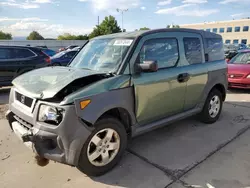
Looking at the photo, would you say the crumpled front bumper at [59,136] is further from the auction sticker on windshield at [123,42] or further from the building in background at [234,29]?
the building in background at [234,29]

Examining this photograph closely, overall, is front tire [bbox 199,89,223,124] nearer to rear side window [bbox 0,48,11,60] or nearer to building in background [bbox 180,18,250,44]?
rear side window [bbox 0,48,11,60]

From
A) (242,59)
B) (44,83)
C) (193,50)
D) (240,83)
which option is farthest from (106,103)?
(242,59)

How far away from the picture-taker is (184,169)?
9.56 feet

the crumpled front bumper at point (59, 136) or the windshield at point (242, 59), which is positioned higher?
the windshield at point (242, 59)

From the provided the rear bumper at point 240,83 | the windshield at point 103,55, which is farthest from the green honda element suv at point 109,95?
the rear bumper at point 240,83

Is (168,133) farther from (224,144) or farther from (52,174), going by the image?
(52,174)

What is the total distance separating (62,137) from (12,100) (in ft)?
4.24

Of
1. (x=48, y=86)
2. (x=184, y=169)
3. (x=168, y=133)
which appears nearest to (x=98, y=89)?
(x=48, y=86)

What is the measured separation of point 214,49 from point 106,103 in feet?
9.72

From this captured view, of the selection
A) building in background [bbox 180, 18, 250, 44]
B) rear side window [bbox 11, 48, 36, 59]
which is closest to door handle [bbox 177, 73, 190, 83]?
rear side window [bbox 11, 48, 36, 59]

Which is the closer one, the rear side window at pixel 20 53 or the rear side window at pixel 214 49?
the rear side window at pixel 214 49

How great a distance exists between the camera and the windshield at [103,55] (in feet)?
10.1

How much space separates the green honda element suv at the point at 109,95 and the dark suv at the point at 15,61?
4964mm

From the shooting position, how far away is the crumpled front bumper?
234 centimetres
